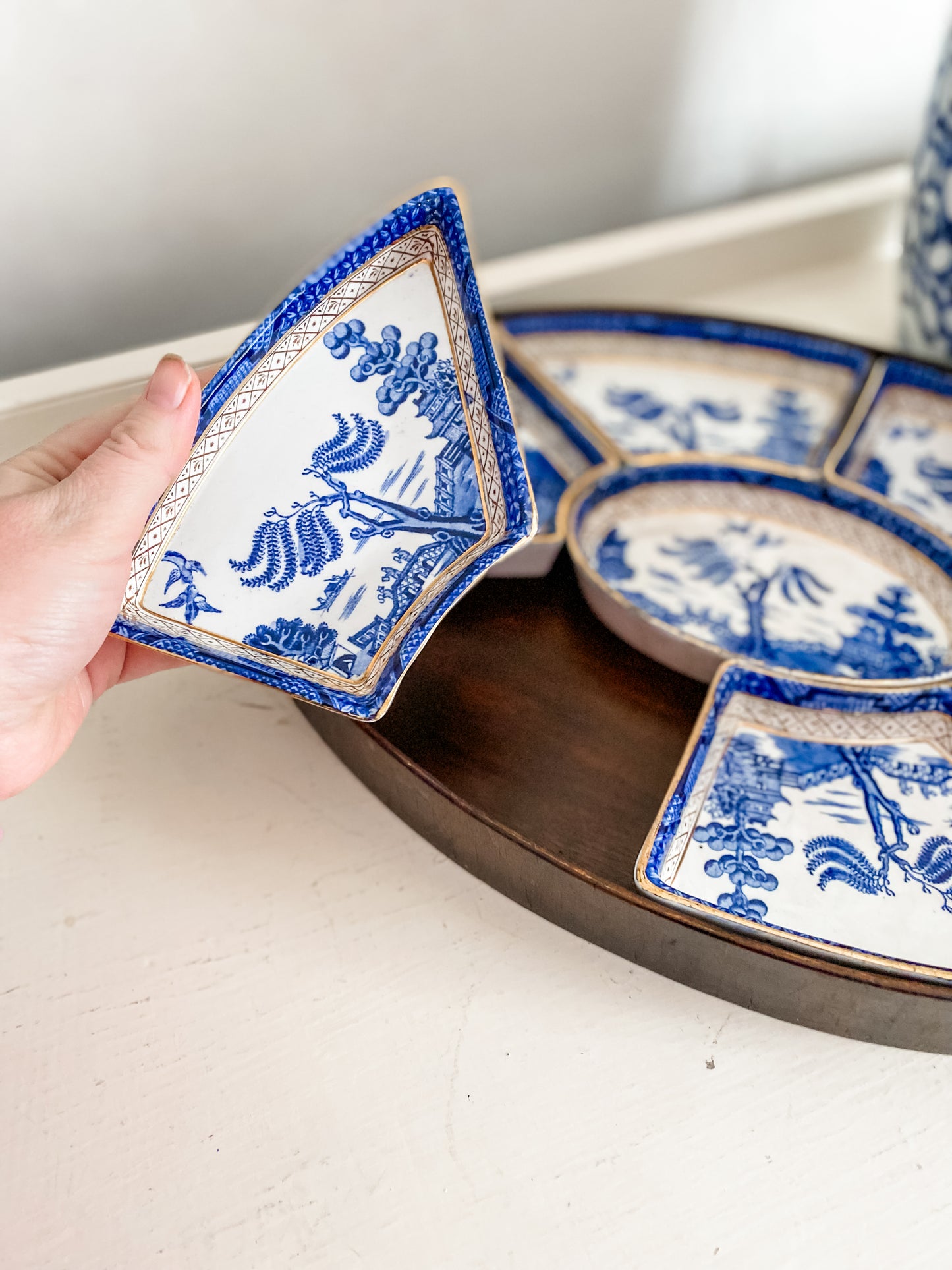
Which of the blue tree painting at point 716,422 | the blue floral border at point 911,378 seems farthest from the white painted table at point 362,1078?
the blue floral border at point 911,378

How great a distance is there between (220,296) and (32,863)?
0.59 metres

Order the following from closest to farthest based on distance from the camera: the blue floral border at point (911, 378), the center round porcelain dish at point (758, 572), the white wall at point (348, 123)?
the center round porcelain dish at point (758, 572)
the white wall at point (348, 123)
the blue floral border at point (911, 378)

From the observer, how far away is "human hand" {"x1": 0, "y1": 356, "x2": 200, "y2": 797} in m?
0.58

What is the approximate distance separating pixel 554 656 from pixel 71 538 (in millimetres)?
321

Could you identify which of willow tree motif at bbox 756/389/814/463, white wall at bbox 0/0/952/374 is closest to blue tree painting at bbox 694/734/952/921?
willow tree motif at bbox 756/389/814/463

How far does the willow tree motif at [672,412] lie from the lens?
96cm

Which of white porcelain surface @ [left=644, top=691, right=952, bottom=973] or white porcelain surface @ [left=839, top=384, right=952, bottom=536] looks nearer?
white porcelain surface @ [left=644, top=691, right=952, bottom=973]

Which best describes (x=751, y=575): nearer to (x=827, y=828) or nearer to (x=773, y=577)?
(x=773, y=577)

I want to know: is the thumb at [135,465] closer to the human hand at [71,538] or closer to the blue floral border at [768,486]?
the human hand at [71,538]

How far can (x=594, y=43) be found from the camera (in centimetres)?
109

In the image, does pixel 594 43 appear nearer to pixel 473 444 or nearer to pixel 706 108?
pixel 706 108

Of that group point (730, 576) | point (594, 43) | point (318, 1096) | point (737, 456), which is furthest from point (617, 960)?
point (594, 43)

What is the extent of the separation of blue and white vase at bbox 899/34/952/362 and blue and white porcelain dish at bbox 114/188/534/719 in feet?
1.70

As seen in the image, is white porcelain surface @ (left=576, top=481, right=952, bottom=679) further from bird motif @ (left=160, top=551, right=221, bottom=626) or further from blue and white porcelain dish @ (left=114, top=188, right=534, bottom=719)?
bird motif @ (left=160, top=551, right=221, bottom=626)
